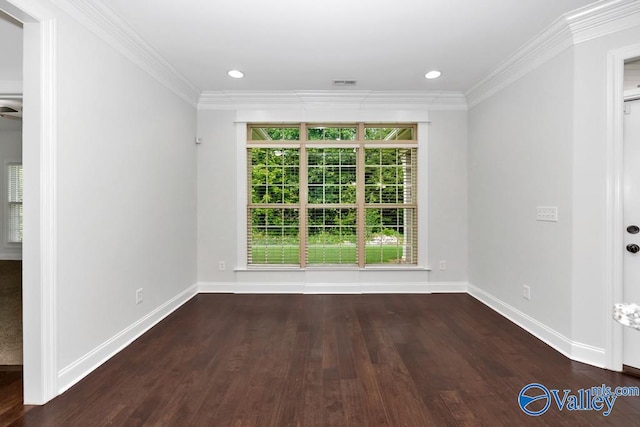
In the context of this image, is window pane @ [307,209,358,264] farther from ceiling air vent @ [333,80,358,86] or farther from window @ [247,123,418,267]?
ceiling air vent @ [333,80,358,86]

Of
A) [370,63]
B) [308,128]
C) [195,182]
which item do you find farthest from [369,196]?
[195,182]

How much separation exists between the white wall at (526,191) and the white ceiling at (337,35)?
1.60 ft

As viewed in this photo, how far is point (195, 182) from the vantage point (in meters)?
4.23

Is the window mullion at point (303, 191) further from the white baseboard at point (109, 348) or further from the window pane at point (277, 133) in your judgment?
the white baseboard at point (109, 348)

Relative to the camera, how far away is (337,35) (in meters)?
2.75

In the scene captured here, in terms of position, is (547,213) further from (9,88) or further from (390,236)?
(9,88)

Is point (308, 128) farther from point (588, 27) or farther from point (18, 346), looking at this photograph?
point (18, 346)

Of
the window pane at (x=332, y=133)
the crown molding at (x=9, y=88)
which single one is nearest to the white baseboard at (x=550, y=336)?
the window pane at (x=332, y=133)

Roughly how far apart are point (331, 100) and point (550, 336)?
3561 mm

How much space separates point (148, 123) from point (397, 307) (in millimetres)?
3423

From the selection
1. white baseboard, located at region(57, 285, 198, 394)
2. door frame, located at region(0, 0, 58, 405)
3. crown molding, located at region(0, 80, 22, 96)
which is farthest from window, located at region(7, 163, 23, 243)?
door frame, located at region(0, 0, 58, 405)

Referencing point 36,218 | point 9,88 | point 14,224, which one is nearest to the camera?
point 36,218

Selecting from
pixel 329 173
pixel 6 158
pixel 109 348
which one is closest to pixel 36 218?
pixel 109 348

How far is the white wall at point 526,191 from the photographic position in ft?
8.56
